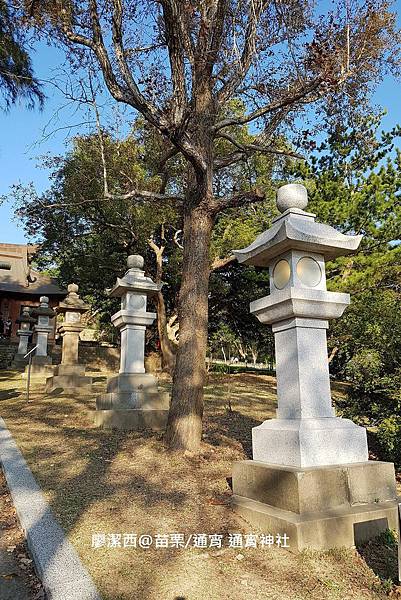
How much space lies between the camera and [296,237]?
384cm

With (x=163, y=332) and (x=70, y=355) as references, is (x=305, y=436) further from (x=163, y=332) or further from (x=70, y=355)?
(x=163, y=332)

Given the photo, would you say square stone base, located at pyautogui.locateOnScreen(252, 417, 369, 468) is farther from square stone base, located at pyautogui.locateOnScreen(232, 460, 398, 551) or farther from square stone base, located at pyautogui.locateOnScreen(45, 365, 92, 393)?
square stone base, located at pyautogui.locateOnScreen(45, 365, 92, 393)

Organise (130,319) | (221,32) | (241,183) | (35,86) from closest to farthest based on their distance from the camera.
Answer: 1. (221,32)
2. (130,319)
3. (35,86)
4. (241,183)

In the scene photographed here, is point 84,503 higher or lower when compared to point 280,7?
lower

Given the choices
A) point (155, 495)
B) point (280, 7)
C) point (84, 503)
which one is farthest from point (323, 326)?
point (280, 7)

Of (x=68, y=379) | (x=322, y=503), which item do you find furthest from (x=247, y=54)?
(x=68, y=379)

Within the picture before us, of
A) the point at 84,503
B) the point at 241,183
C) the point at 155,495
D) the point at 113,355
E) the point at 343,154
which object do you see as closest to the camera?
the point at 84,503

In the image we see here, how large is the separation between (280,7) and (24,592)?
7936mm

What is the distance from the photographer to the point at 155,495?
415 centimetres

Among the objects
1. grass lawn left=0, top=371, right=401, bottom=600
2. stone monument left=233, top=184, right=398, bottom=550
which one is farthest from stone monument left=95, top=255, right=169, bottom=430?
stone monument left=233, top=184, right=398, bottom=550

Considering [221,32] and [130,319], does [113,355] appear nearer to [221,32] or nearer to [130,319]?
[130,319]

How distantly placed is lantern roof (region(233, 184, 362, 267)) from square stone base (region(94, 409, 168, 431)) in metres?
3.86

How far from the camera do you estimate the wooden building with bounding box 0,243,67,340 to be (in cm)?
2602

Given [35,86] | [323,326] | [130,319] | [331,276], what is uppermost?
[35,86]
